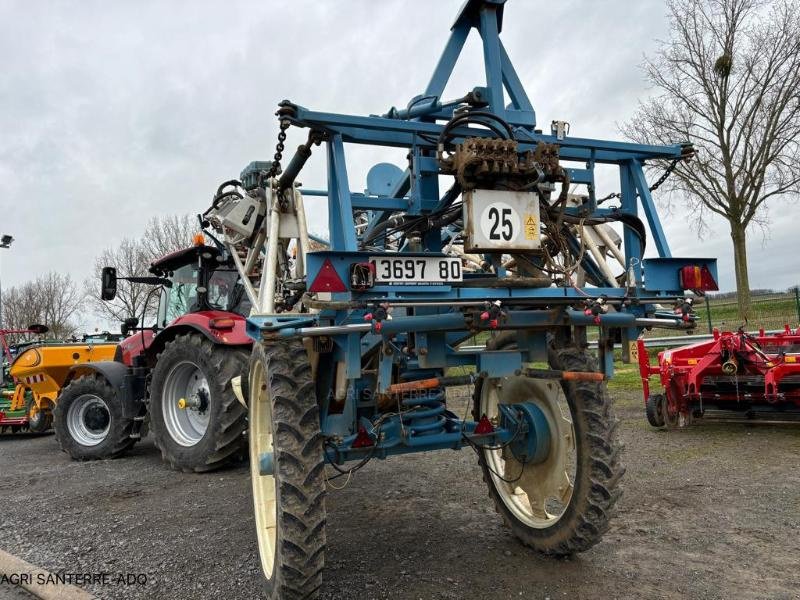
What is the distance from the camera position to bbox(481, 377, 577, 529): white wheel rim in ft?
12.5

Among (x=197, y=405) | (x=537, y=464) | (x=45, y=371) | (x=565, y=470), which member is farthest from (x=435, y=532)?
(x=45, y=371)

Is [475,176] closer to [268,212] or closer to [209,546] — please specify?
[268,212]

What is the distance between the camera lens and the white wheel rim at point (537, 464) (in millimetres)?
3824

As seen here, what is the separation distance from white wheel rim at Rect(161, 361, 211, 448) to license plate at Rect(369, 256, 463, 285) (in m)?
4.54

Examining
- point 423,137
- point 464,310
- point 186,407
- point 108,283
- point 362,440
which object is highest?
point 423,137

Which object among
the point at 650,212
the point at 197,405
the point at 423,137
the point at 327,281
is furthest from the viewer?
the point at 197,405

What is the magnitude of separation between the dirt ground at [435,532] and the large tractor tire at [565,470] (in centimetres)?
19

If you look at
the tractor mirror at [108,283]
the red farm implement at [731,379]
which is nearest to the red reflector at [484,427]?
the red farm implement at [731,379]

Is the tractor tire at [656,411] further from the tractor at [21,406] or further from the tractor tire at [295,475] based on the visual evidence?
the tractor at [21,406]

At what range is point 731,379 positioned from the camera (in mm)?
7262

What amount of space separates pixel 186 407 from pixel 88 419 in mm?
2180

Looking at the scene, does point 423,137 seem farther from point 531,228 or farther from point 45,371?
point 45,371

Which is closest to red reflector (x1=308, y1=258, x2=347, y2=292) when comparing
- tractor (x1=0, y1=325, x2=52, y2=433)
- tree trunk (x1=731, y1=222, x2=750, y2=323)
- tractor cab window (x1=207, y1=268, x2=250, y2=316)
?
tractor cab window (x1=207, y1=268, x2=250, y2=316)

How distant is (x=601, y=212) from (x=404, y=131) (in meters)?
1.39
